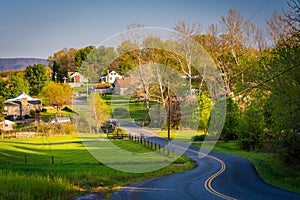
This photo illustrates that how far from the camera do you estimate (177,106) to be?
4869 centimetres

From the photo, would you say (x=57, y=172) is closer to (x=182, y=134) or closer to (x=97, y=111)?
(x=97, y=111)

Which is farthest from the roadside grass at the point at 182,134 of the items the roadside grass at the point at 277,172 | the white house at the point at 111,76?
the white house at the point at 111,76

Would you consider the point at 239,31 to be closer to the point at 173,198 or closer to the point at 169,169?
the point at 169,169

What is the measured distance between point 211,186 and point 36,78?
7807 centimetres

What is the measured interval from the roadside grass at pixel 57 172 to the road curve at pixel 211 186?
144cm

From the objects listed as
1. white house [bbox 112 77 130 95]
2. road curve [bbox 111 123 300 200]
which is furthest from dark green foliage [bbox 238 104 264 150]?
white house [bbox 112 77 130 95]

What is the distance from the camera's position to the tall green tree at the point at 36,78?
90562mm

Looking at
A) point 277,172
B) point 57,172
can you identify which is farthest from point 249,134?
point 57,172

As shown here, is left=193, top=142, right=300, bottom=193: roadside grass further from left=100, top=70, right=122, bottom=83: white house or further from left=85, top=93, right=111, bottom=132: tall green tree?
left=100, top=70, right=122, bottom=83: white house

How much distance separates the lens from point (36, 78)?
3588 inches

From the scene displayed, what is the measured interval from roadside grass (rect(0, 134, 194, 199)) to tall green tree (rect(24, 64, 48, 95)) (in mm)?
50195

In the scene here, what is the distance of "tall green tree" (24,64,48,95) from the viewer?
297 feet

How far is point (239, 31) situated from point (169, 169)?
2918cm

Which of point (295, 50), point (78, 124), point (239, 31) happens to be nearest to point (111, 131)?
point (78, 124)
